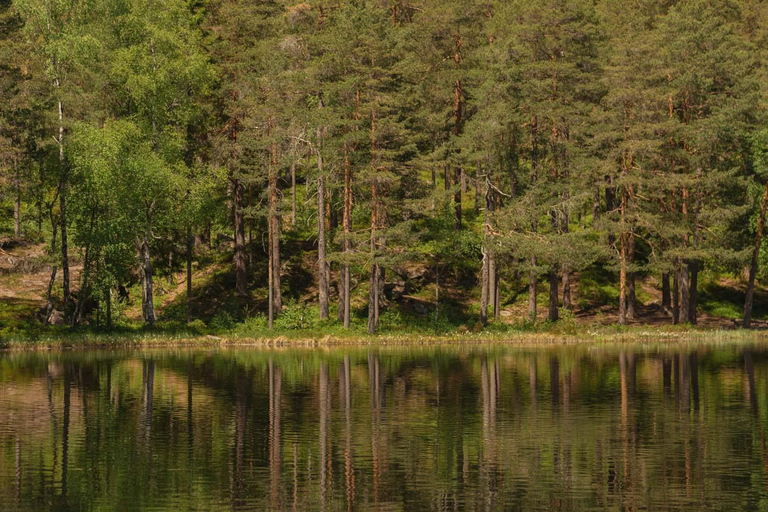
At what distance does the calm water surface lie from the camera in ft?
68.8

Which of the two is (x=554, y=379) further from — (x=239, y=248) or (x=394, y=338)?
(x=239, y=248)

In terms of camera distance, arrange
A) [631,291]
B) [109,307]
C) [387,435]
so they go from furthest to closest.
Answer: [631,291], [109,307], [387,435]

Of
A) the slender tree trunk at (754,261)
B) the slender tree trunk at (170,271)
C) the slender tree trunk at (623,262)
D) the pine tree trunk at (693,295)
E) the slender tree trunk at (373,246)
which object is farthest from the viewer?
the slender tree trunk at (170,271)

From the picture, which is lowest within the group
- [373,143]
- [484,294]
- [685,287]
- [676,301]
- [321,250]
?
[676,301]

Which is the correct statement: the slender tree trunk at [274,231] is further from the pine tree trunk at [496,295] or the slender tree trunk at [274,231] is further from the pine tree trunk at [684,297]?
the pine tree trunk at [684,297]

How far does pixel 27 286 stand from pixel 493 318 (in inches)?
1231

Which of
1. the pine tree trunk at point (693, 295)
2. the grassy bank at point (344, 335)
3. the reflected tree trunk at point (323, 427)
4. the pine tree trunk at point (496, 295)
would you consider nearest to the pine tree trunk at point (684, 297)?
the pine tree trunk at point (693, 295)

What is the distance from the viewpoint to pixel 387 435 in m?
28.2

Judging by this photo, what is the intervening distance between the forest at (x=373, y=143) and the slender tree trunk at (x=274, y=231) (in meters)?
0.24

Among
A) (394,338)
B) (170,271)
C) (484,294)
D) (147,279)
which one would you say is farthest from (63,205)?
(484,294)

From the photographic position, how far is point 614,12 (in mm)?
84688

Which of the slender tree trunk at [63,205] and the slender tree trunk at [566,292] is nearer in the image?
the slender tree trunk at [63,205]

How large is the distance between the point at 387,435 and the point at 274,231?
37982 millimetres

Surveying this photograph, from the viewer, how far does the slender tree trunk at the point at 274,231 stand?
6400 centimetres
